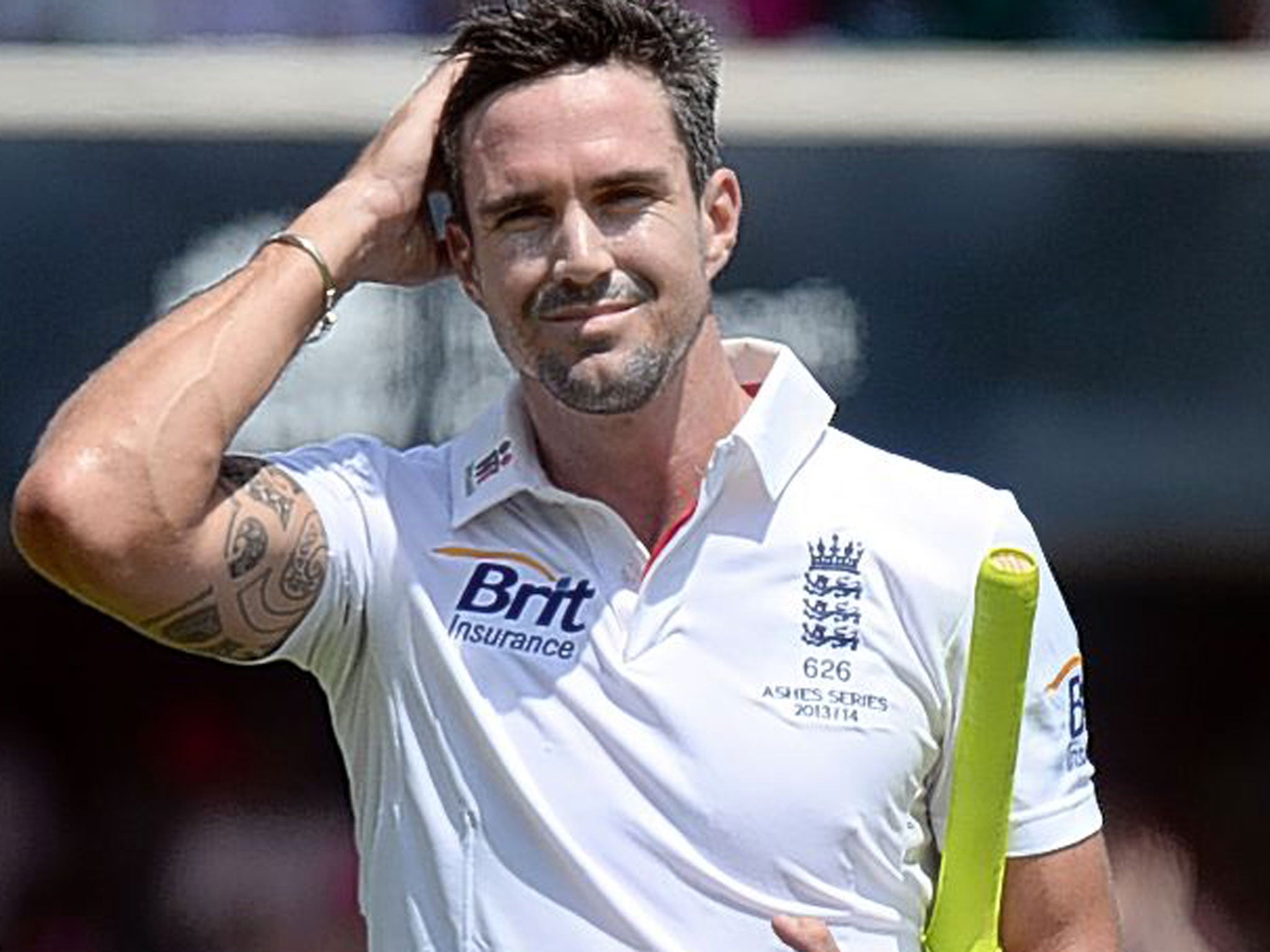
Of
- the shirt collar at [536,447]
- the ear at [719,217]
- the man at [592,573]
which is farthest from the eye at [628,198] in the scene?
the shirt collar at [536,447]

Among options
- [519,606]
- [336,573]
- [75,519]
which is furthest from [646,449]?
[75,519]

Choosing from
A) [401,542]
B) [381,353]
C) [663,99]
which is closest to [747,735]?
[401,542]

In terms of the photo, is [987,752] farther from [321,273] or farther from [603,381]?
[321,273]

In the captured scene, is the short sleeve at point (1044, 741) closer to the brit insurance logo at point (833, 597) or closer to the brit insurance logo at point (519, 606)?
the brit insurance logo at point (833, 597)

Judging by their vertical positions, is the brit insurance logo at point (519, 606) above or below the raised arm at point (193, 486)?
below

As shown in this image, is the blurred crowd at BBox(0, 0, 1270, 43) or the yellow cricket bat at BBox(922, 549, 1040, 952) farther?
the blurred crowd at BBox(0, 0, 1270, 43)

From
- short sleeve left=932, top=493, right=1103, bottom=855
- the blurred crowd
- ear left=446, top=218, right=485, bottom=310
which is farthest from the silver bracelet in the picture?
the blurred crowd

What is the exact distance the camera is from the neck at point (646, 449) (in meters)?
3.33

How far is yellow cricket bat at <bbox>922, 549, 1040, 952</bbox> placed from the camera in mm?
2900

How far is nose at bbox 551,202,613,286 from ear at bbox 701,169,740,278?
17 cm

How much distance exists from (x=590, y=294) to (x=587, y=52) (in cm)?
27

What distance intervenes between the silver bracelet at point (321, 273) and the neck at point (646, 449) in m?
0.21

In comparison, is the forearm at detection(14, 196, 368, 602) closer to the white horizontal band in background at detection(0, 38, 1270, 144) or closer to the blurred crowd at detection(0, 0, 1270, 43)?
the white horizontal band in background at detection(0, 38, 1270, 144)

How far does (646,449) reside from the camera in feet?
10.9
